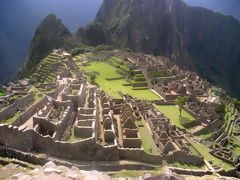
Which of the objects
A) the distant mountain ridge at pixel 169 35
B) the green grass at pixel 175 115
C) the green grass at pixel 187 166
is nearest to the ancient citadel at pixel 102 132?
the green grass at pixel 187 166

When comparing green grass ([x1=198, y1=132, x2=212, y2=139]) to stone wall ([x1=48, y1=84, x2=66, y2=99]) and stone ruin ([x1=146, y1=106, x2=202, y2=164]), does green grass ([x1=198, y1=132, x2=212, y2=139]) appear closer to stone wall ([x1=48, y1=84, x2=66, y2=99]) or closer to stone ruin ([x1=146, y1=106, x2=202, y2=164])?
stone ruin ([x1=146, y1=106, x2=202, y2=164])

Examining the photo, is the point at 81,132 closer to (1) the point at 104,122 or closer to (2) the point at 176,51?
(1) the point at 104,122

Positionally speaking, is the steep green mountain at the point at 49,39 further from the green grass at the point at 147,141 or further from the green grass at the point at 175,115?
the green grass at the point at 147,141

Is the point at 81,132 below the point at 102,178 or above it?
below

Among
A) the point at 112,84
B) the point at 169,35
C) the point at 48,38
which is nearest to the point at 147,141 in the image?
the point at 112,84

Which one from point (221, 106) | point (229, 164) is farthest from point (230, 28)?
point (229, 164)

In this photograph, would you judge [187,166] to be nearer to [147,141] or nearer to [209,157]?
[147,141]

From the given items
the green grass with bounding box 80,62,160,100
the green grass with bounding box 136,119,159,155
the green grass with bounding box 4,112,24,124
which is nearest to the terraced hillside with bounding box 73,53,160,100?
the green grass with bounding box 80,62,160,100
